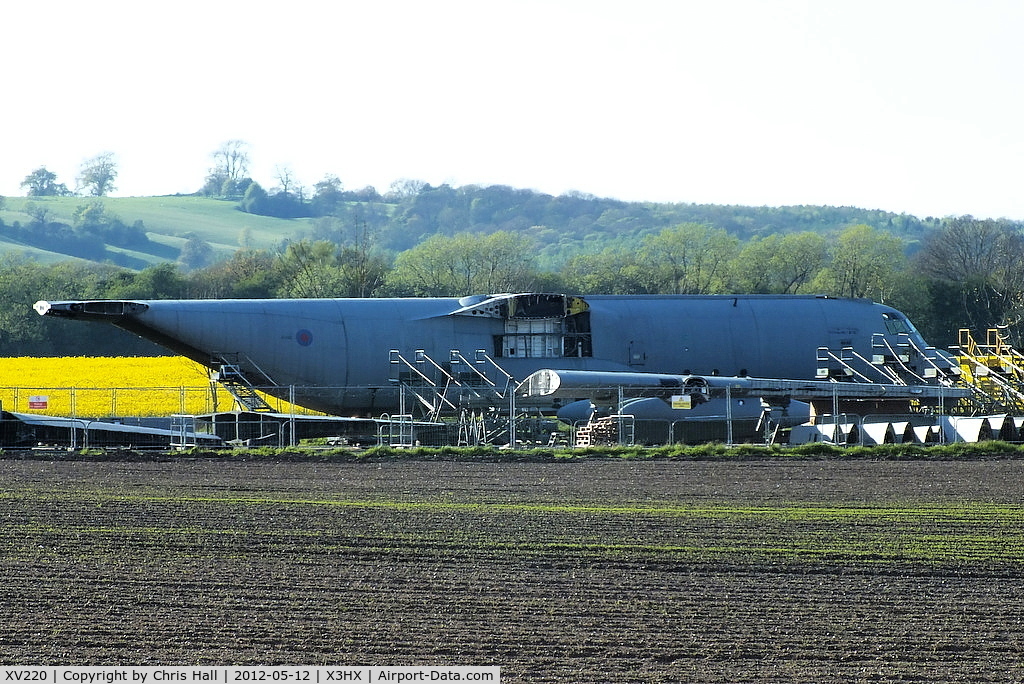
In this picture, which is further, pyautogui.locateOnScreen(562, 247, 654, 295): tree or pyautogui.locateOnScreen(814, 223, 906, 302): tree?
pyautogui.locateOnScreen(562, 247, 654, 295): tree

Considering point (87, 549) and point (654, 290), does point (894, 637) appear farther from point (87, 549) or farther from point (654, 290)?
point (654, 290)

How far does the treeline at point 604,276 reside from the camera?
7294 cm

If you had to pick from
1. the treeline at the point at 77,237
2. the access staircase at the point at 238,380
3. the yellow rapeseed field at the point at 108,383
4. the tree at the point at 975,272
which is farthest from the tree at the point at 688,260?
the treeline at the point at 77,237

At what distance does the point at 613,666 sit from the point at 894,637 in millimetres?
2698

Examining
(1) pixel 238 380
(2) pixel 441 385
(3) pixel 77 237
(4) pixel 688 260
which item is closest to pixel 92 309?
(1) pixel 238 380

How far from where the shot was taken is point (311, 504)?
1898 centimetres

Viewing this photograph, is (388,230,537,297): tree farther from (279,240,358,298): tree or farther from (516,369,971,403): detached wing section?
(516,369,971,403): detached wing section

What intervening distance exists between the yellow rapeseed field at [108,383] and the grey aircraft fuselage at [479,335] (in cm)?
1337

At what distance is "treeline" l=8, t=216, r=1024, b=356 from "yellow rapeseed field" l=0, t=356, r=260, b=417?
11.4 m

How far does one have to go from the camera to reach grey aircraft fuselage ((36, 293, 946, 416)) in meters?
33.5

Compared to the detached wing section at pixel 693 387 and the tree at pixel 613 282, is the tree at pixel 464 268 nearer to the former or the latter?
the tree at pixel 613 282

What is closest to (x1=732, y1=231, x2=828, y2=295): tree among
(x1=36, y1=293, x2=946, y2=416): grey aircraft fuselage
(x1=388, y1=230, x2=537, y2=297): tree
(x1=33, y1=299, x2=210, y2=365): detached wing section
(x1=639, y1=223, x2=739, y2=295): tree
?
(x1=639, y1=223, x2=739, y2=295): tree

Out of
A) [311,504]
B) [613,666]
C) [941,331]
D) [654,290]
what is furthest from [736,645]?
[654,290]

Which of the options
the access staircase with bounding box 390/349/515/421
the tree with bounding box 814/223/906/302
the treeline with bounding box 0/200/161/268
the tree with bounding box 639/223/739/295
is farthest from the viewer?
the treeline with bounding box 0/200/161/268
